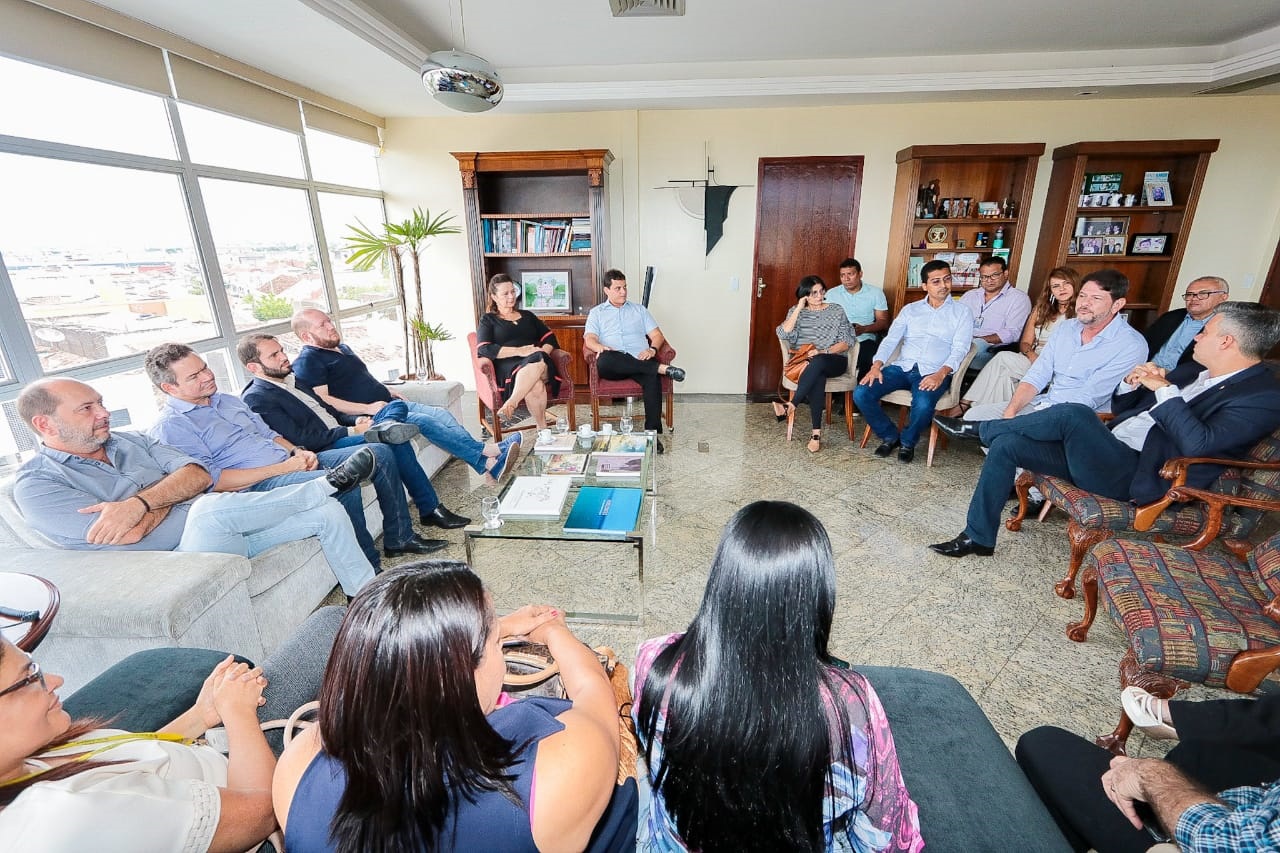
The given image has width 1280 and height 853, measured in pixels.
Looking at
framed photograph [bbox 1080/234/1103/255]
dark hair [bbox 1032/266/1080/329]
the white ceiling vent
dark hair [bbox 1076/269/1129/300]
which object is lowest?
dark hair [bbox 1032/266/1080/329]

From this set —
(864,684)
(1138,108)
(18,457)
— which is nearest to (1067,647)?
(864,684)

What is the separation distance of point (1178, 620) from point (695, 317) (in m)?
4.13

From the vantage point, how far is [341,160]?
180 inches

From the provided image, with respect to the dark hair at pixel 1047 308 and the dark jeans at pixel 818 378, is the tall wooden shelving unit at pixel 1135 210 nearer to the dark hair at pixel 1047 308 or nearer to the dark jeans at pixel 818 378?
the dark hair at pixel 1047 308

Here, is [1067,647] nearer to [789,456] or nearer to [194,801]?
[789,456]

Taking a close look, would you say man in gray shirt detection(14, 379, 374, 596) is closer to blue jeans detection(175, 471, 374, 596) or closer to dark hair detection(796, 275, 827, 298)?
blue jeans detection(175, 471, 374, 596)

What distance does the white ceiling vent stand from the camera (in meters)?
3.02

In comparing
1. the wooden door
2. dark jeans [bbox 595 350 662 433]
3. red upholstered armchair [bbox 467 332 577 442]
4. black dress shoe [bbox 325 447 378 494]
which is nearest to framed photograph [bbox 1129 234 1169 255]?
the wooden door

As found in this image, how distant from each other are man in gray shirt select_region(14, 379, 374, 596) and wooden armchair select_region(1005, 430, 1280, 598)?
2920mm

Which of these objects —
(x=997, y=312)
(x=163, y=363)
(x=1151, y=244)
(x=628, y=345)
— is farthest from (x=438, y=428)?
(x=1151, y=244)

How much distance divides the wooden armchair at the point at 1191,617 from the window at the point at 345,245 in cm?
505

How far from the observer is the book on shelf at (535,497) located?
2285mm

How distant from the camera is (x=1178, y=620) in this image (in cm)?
155

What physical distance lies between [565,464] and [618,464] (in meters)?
0.26
